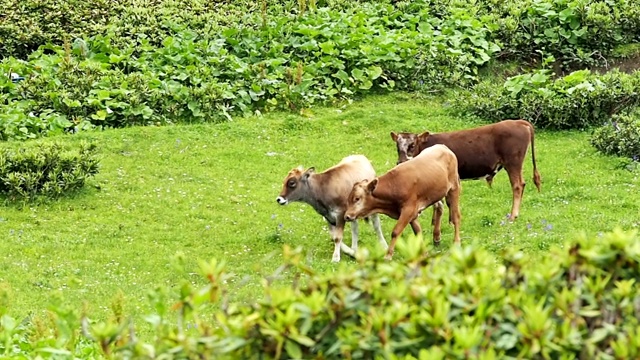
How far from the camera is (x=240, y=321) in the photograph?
3701 mm

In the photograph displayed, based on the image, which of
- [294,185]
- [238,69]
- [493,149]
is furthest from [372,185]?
[238,69]

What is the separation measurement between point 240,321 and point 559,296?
121 centimetres

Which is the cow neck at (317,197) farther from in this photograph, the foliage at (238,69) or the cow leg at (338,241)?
the foliage at (238,69)

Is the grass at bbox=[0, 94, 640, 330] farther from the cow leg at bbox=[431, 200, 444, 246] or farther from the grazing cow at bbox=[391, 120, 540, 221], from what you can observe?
the grazing cow at bbox=[391, 120, 540, 221]

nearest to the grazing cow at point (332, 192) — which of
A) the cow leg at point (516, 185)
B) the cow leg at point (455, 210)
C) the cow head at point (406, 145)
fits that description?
the cow leg at point (455, 210)

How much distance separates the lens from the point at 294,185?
37.4ft

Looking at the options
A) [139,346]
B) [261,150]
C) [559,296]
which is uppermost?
[559,296]

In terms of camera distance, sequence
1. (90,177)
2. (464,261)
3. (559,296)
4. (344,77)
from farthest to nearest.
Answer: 1. (344,77)
2. (90,177)
3. (464,261)
4. (559,296)

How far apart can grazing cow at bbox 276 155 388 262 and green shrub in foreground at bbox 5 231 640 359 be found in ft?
23.8

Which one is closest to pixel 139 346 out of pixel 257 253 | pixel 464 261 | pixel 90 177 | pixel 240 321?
pixel 240 321

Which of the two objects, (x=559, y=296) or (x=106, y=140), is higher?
(x=559, y=296)

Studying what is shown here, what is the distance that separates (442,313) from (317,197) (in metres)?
7.92

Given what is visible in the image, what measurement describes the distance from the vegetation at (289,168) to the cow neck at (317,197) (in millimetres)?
444

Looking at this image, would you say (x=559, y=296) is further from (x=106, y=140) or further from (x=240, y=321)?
(x=106, y=140)
